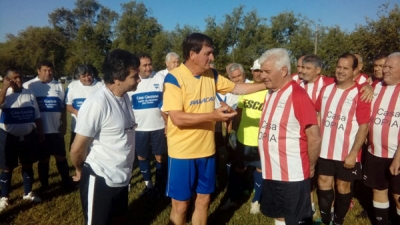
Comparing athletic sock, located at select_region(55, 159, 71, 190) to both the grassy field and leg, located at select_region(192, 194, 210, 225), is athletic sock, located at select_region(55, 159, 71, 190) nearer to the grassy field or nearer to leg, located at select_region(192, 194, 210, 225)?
the grassy field

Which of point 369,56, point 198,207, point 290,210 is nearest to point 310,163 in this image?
point 290,210

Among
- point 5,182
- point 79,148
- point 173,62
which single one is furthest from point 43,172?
point 79,148

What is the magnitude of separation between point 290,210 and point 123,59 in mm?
2314

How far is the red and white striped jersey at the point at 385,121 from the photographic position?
3883 mm

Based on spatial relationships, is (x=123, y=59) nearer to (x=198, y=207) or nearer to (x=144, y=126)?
(x=198, y=207)

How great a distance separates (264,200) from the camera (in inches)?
134

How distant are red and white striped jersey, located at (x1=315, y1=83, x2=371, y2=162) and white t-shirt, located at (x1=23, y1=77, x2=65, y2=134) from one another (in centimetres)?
477

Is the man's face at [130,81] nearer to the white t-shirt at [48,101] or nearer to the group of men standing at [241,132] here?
the group of men standing at [241,132]

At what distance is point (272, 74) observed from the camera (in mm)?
3074

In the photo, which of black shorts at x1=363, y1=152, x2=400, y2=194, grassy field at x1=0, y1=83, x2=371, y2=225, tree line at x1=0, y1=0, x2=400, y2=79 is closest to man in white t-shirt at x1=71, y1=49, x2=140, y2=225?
grassy field at x1=0, y1=83, x2=371, y2=225

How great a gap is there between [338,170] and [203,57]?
2.52 m

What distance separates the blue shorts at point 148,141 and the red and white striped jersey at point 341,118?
115 inches

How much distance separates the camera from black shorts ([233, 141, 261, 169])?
Result: 4953 mm

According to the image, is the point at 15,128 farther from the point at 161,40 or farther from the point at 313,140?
the point at 161,40
